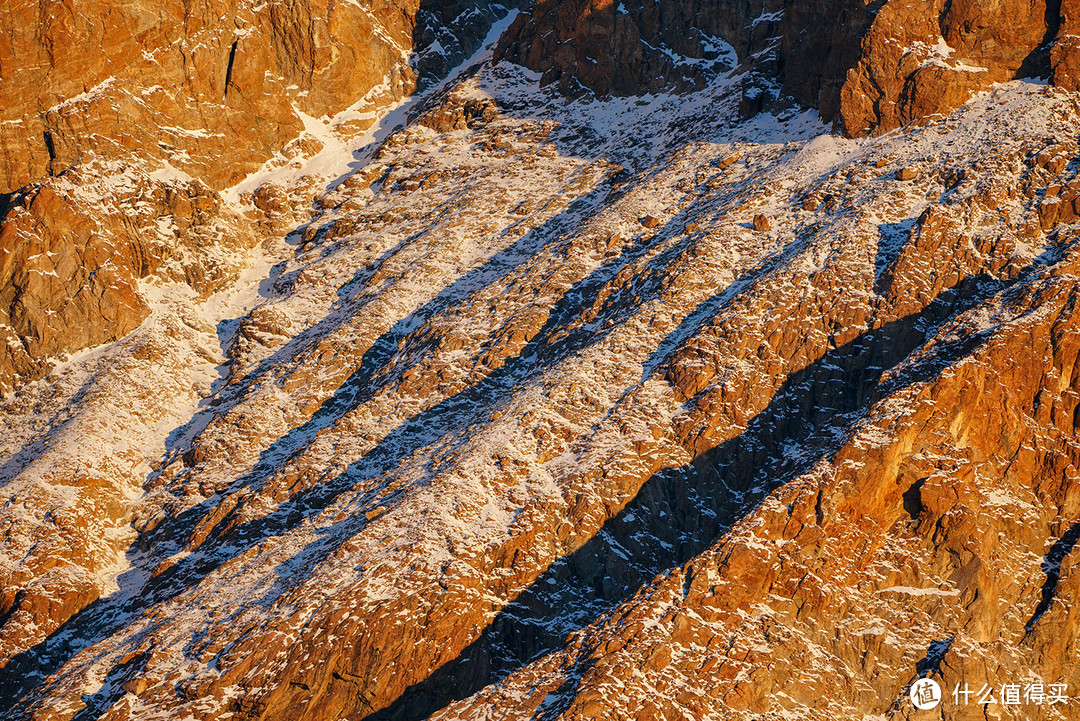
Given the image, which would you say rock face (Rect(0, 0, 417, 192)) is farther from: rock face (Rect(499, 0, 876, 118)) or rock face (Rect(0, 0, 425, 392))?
rock face (Rect(499, 0, 876, 118))

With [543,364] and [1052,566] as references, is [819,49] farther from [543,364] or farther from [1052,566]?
[1052,566]

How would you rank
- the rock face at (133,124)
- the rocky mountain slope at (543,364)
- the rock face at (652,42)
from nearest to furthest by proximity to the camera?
1. the rocky mountain slope at (543,364)
2. the rock face at (133,124)
3. the rock face at (652,42)

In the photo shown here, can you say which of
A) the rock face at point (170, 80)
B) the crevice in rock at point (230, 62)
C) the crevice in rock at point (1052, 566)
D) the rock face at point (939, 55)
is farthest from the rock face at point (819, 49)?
the crevice in rock at point (1052, 566)

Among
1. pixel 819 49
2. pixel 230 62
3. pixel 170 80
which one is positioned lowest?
pixel 819 49

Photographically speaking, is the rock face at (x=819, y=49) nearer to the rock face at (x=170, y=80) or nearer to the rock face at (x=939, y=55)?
the rock face at (x=939, y=55)

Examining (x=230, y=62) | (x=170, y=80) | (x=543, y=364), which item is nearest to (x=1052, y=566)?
(x=543, y=364)

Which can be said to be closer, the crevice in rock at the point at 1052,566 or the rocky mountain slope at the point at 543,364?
the crevice in rock at the point at 1052,566

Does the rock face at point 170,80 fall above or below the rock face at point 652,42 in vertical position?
above

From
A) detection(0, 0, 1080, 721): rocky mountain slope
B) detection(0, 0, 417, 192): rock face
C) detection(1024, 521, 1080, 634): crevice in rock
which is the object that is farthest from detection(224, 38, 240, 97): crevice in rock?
detection(1024, 521, 1080, 634): crevice in rock
